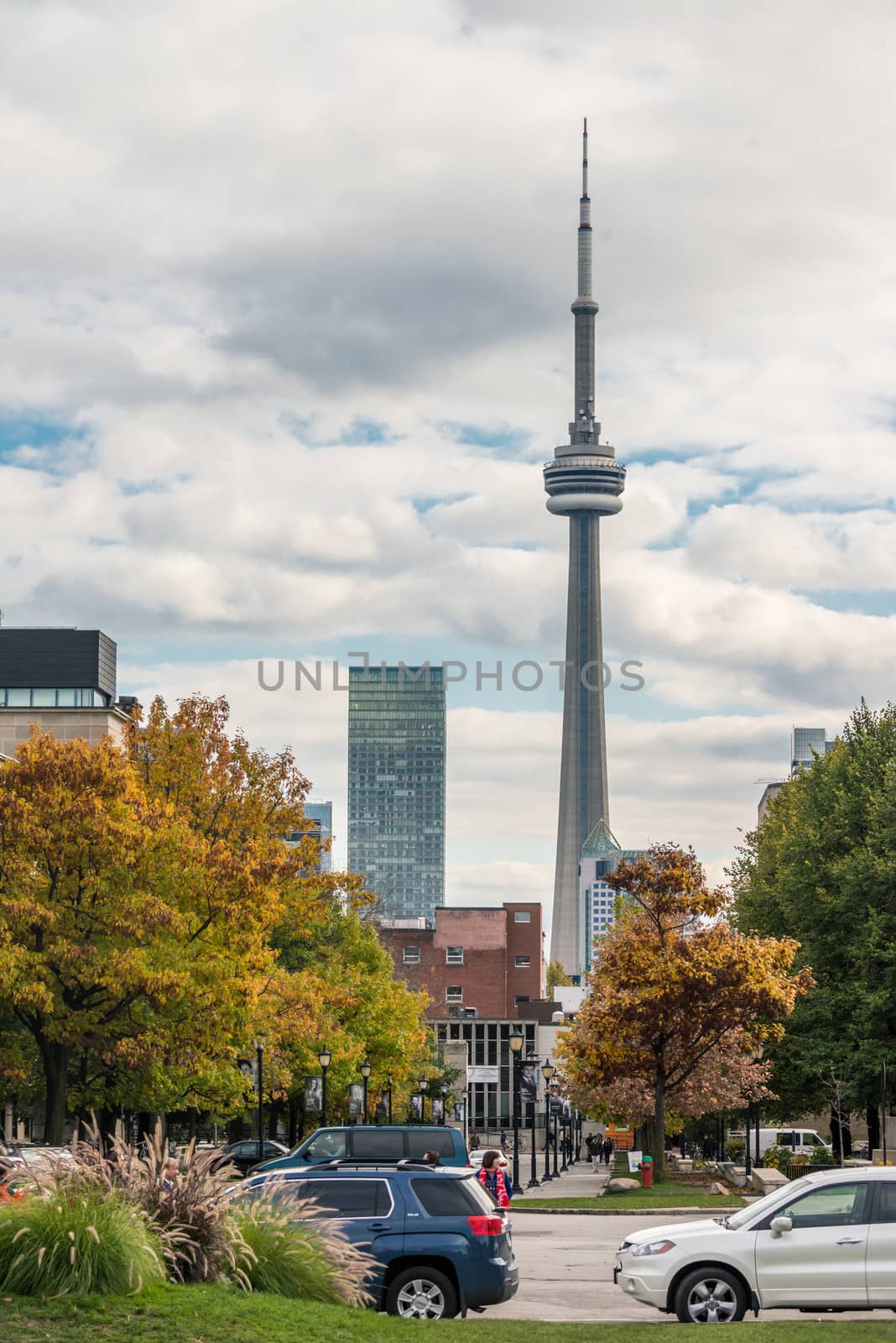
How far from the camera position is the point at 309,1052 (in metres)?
55.4

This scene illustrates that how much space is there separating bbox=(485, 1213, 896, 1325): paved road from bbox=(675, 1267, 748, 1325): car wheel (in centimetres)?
45

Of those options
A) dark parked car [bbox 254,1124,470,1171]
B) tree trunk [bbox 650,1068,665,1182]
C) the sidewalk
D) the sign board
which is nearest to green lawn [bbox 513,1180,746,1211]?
tree trunk [bbox 650,1068,665,1182]

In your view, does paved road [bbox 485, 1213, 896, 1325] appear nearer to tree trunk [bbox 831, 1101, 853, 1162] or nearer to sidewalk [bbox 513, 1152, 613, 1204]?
sidewalk [bbox 513, 1152, 613, 1204]

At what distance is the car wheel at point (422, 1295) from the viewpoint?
18.2 metres

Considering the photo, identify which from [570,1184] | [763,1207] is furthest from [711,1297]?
[570,1184]

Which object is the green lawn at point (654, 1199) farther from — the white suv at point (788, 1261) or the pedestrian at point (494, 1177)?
the white suv at point (788, 1261)

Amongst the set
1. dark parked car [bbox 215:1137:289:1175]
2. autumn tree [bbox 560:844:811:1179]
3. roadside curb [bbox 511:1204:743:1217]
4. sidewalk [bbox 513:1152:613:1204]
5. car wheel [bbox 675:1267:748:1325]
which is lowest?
sidewalk [bbox 513:1152:613:1204]

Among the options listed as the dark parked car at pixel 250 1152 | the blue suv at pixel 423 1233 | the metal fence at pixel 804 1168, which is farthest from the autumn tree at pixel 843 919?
the blue suv at pixel 423 1233

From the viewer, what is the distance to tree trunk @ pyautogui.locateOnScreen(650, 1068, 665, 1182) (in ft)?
147

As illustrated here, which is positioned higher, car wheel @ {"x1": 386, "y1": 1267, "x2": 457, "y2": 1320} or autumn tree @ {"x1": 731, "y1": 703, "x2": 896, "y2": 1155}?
autumn tree @ {"x1": 731, "y1": 703, "x2": 896, "y2": 1155}

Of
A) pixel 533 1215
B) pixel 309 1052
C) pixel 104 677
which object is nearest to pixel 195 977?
pixel 533 1215

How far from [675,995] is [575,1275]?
20.2 meters

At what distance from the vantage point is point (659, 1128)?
44.7m

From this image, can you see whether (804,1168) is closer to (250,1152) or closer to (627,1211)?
(627,1211)
